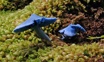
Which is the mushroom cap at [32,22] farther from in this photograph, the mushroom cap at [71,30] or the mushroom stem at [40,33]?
the mushroom cap at [71,30]

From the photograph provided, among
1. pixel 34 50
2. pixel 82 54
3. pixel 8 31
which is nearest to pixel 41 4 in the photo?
pixel 8 31

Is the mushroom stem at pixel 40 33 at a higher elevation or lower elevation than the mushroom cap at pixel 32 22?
lower

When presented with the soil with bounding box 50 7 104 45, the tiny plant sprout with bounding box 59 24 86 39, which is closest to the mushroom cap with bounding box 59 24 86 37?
the tiny plant sprout with bounding box 59 24 86 39

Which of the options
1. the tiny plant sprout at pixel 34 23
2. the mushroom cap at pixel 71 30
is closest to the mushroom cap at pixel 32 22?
the tiny plant sprout at pixel 34 23

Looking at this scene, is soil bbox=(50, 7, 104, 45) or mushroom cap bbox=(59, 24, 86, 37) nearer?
mushroom cap bbox=(59, 24, 86, 37)

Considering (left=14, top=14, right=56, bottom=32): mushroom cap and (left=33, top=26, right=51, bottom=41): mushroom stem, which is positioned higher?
(left=14, top=14, right=56, bottom=32): mushroom cap

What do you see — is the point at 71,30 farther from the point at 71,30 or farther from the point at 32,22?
the point at 32,22

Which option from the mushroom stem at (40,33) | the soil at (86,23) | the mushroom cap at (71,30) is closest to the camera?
the mushroom stem at (40,33)

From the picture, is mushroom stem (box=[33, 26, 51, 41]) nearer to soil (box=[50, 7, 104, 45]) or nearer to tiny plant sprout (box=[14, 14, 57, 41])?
tiny plant sprout (box=[14, 14, 57, 41])

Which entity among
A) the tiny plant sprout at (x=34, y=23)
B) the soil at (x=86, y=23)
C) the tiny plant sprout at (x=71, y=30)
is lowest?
the soil at (x=86, y=23)

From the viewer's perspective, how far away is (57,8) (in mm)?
4441

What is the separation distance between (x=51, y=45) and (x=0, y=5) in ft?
→ 6.76

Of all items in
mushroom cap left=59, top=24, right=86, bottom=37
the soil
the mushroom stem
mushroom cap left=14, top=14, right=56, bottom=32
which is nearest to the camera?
mushroom cap left=14, top=14, right=56, bottom=32

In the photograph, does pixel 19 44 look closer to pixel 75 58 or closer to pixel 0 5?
pixel 75 58
